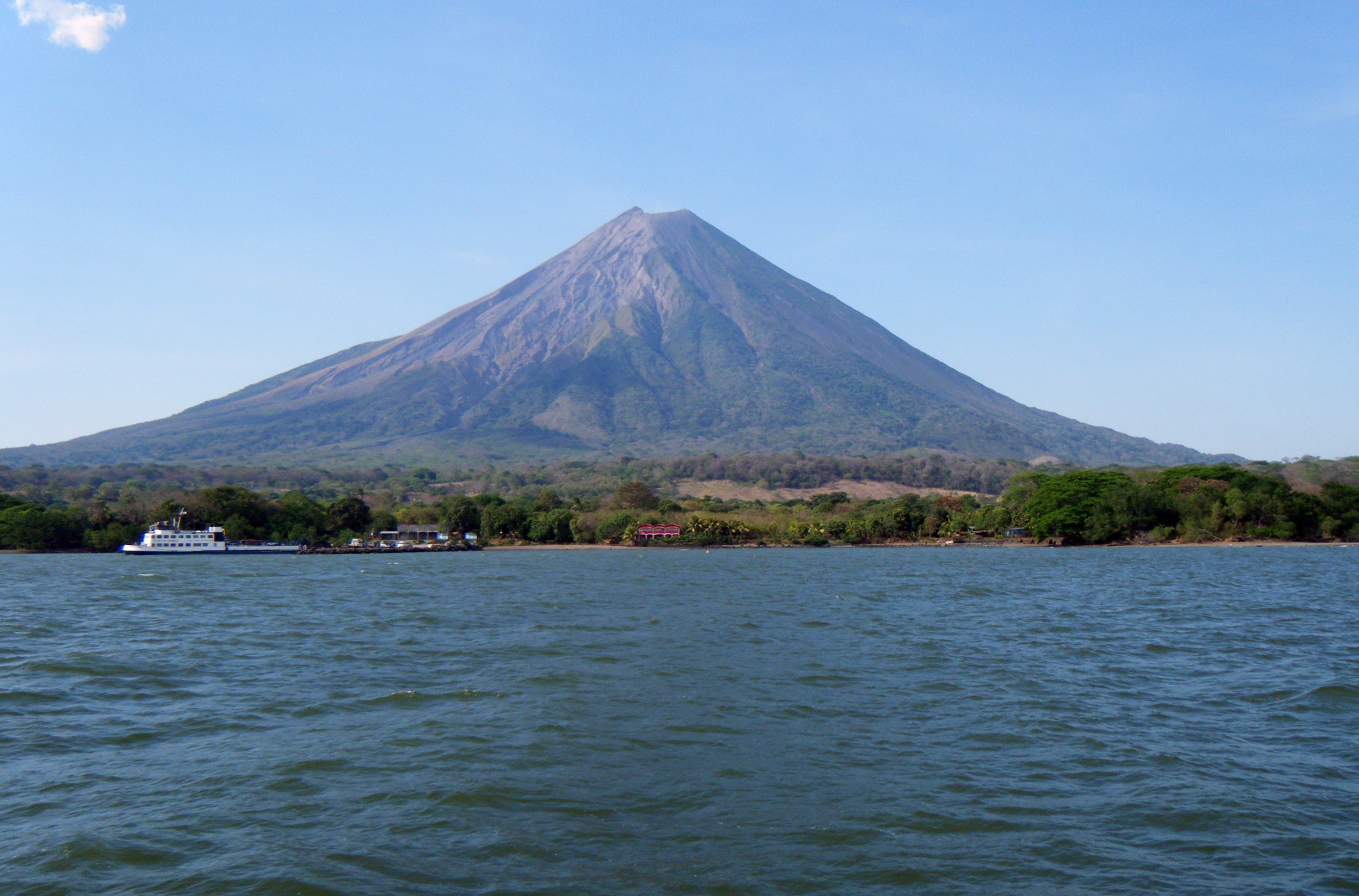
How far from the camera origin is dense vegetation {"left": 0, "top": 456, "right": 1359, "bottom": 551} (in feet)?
323

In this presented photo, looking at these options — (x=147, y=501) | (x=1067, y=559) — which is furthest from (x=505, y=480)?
(x=1067, y=559)

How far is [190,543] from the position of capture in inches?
4040

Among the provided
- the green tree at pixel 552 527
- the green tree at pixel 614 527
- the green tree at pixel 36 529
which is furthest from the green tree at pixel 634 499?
the green tree at pixel 36 529

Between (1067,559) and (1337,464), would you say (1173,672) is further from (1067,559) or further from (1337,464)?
(1337,464)

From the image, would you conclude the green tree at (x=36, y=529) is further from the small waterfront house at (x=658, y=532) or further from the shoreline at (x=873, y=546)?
the small waterfront house at (x=658, y=532)

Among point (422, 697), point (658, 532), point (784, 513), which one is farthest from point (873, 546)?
point (422, 697)

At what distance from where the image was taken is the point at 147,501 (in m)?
118

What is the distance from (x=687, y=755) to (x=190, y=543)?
339 ft

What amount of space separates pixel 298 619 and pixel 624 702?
20.6 m

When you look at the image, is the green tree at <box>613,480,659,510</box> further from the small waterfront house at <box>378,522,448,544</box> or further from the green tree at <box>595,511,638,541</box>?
the small waterfront house at <box>378,522,448,544</box>

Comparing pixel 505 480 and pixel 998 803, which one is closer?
pixel 998 803

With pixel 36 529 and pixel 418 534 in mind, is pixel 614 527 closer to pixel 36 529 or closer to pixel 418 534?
pixel 418 534

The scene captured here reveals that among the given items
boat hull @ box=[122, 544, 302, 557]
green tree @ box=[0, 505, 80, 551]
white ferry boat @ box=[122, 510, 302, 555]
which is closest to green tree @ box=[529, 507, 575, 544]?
boat hull @ box=[122, 544, 302, 557]

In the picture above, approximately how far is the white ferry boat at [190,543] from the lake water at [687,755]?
76669 mm
